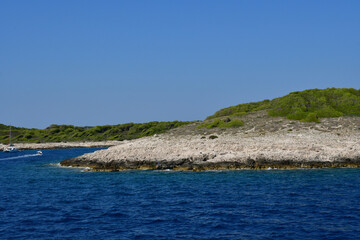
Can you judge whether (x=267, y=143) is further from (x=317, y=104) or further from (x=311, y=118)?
(x=317, y=104)

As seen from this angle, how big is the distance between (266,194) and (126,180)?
48.3 ft

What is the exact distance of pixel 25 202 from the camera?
2639 cm

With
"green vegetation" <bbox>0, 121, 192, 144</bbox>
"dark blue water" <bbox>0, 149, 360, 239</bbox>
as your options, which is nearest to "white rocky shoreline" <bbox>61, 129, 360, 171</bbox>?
"dark blue water" <bbox>0, 149, 360, 239</bbox>

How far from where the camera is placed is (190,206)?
917 inches

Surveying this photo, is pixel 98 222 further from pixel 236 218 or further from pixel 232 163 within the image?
pixel 232 163

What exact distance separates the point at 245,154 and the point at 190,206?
19.4 metres

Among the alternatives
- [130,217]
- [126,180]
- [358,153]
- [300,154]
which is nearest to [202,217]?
[130,217]

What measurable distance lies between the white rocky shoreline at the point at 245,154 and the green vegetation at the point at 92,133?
88.2 m

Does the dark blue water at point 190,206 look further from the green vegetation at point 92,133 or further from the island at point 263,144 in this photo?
the green vegetation at point 92,133

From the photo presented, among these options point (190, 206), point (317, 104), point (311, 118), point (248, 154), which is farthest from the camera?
point (317, 104)

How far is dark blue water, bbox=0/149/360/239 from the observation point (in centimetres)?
1777

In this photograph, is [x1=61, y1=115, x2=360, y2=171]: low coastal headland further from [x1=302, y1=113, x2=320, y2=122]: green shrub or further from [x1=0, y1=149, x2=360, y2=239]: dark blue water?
[x1=302, y1=113, x2=320, y2=122]: green shrub

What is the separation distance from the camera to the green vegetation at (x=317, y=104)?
61.5 meters

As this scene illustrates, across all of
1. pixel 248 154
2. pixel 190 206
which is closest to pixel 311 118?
pixel 248 154
